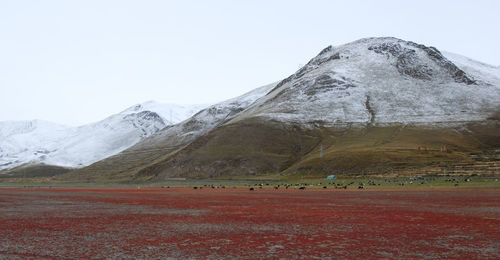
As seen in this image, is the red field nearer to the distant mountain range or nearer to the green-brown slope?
the distant mountain range

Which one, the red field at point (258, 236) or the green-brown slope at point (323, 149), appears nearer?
the red field at point (258, 236)

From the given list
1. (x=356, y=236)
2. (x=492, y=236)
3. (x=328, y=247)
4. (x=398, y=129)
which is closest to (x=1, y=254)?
(x=328, y=247)

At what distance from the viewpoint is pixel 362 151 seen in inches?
5246

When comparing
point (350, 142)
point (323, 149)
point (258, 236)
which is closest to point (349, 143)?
point (350, 142)

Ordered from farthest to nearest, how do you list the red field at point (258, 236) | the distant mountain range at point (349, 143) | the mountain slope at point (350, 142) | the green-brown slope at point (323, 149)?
the mountain slope at point (350, 142) → the distant mountain range at point (349, 143) → the green-brown slope at point (323, 149) → the red field at point (258, 236)

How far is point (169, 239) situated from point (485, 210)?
2390 cm

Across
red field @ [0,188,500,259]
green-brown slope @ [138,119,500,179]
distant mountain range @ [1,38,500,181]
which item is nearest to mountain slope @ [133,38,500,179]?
green-brown slope @ [138,119,500,179]

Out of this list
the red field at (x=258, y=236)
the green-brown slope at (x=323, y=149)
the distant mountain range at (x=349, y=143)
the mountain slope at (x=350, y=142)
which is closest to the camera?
the red field at (x=258, y=236)

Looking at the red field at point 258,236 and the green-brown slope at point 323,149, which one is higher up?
the green-brown slope at point 323,149

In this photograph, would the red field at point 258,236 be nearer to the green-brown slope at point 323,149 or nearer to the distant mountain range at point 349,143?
the distant mountain range at point 349,143

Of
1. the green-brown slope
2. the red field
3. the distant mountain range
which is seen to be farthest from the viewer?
the distant mountain range

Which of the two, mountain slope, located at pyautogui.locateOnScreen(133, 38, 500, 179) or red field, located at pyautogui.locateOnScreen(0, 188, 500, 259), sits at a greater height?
mountain slope, located at pyautogui.locateOnScreen(133, 38, 500, 179)

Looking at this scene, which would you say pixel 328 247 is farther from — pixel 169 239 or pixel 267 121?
pixel 267 121

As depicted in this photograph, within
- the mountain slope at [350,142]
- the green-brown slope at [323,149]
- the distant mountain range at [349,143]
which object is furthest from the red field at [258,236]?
the mountain slope at [350,142]
